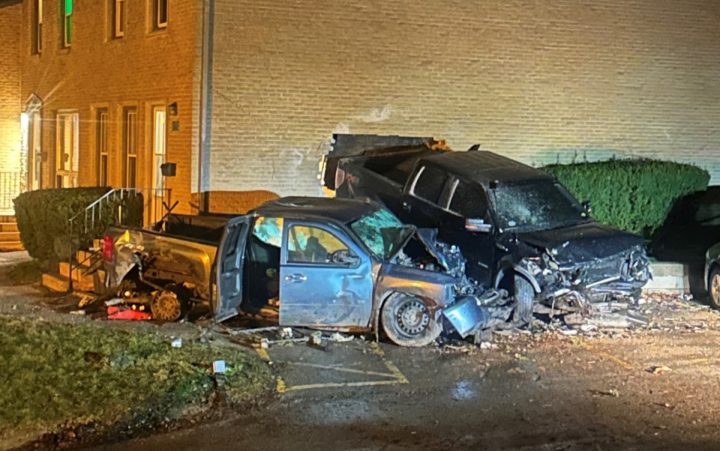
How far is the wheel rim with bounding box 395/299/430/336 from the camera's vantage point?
1048 cm

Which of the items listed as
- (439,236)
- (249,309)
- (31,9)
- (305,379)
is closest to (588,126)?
(439,236)

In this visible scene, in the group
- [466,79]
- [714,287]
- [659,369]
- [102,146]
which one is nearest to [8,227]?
[102,146]

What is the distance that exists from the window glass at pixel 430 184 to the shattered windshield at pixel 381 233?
1.56m

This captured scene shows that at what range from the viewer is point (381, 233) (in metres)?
11.1

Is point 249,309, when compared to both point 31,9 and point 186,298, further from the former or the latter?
point 31,9

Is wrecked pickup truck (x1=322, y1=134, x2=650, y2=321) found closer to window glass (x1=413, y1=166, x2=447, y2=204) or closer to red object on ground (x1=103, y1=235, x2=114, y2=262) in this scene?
window glass (x1=413, y1=166, x2=447, y2=204)

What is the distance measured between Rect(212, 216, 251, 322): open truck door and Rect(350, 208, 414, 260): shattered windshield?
133cm

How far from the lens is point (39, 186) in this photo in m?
22.7

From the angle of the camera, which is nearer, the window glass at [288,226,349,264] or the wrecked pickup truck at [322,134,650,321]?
the window glass at [288,226,349,264]

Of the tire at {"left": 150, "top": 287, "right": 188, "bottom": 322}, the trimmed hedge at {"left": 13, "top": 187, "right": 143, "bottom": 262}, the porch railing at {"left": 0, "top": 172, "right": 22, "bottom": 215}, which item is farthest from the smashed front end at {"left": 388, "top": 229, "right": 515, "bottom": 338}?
the porch railing at {"left": 0, "top": 172, "right": 22, "bottom": 215}

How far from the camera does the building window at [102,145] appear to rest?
63.6 ft

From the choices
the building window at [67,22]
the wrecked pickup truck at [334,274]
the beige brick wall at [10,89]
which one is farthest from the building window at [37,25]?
the wrecked pickup truck at [334,274]

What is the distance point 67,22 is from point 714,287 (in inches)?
606

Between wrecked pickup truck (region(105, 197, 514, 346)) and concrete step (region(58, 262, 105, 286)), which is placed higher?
wrecked pickup truck (region(105, 197, 514, 346))
